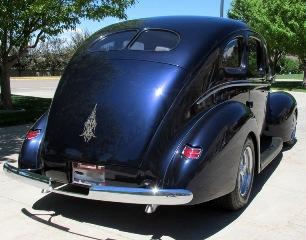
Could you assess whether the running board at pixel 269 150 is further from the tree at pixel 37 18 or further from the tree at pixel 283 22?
the tree at pixel 283 22

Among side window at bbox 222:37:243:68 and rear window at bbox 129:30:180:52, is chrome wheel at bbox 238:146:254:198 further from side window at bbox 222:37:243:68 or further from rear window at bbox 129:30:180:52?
rear window at bbox 129:30:180:52

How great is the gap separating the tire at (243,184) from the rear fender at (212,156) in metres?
0.19

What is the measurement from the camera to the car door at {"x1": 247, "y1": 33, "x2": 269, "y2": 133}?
19.4 feet

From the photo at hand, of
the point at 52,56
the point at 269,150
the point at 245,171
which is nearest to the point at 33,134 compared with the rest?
the point at 245,171

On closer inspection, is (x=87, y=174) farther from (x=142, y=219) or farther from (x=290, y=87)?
(x=290, y=87)

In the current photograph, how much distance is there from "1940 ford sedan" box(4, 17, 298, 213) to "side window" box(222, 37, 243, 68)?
0.07 ft

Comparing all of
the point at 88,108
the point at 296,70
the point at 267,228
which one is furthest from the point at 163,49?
the point at 296,70

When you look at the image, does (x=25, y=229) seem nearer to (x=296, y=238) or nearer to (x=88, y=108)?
(x=88, y=108)

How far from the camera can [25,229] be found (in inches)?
172

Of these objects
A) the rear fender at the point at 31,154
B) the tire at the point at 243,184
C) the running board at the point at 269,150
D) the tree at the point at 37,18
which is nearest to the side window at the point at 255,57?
the running board at the point at 269,150

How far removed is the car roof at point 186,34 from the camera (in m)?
4.64

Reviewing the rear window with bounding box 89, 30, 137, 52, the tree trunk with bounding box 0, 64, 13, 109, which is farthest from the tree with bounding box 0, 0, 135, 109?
the rear window with bounding box 89, 30, 137, 52

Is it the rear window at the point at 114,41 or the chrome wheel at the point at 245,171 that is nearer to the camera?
the chrome wheel at the point at 245,171

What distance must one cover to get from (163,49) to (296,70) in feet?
175
